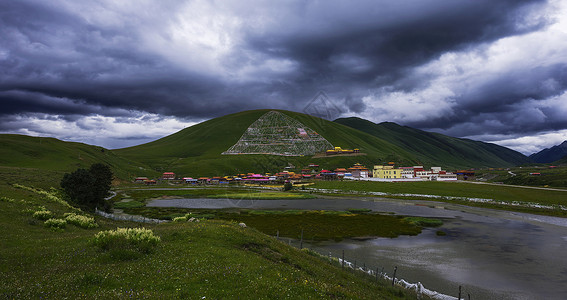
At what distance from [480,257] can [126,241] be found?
157 ft

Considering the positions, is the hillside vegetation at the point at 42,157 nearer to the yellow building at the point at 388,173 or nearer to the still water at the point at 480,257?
the still water at the point at 480,257

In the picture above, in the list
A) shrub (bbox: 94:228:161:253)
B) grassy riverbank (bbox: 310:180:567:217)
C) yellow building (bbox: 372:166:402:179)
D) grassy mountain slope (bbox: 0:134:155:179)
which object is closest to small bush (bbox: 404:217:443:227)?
grassy riverbank (bbox: 310:180:567:217)

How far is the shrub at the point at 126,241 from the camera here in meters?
17.5

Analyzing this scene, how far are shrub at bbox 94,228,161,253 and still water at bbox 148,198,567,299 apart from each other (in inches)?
1131

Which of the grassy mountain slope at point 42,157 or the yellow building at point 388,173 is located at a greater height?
the grassy mountain slope at point 42,157

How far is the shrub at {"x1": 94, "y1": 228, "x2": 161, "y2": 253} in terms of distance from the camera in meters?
17.5

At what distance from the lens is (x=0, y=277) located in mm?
12703

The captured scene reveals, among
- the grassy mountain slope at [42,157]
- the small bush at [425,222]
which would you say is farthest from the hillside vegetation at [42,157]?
the small bush at [425,222]

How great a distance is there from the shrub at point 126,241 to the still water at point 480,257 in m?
28.7

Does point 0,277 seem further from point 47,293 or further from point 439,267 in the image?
point 439,267

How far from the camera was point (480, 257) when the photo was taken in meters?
43.6

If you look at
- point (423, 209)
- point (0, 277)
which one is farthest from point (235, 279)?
point (423, 209)

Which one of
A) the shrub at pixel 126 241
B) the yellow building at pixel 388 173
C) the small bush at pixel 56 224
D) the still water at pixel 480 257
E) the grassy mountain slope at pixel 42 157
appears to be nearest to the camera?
the shrub at pixel 126 241

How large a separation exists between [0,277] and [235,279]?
10.1m
